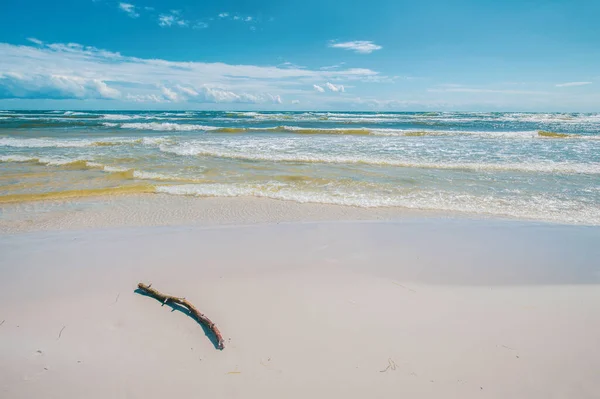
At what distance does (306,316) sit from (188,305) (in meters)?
1.16

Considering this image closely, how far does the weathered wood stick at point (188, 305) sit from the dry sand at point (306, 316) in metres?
0.08

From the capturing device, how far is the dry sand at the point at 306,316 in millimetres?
2480

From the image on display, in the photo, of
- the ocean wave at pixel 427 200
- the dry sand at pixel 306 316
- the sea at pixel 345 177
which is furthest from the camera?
the sea at pixel 345 177

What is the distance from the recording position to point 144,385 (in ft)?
8.04

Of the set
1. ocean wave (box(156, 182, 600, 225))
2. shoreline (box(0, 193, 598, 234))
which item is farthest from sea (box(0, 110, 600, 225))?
shoreline (box(0, 193, 598, 234))

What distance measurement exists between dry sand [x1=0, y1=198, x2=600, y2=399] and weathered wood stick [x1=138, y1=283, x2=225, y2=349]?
0.08 meters

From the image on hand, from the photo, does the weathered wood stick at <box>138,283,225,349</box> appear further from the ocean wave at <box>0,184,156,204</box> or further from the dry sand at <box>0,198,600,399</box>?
the ocean wave at <box>0,184,156,204</box>

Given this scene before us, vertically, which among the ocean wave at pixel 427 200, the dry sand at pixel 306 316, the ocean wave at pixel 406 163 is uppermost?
the ocean wave at pixel 406 163

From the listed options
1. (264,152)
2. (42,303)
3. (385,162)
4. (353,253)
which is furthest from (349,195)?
(264,152)

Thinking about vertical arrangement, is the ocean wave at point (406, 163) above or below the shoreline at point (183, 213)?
above

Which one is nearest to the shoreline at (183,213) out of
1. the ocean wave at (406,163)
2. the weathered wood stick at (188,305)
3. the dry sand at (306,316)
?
the dry sand at (306,316)

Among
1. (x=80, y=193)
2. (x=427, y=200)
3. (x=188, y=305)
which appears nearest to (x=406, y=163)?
(x=427, y=200)

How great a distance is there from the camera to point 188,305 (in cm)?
322

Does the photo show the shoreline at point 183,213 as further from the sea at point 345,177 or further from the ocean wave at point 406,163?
the ocean wave at point 406,163
